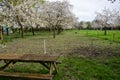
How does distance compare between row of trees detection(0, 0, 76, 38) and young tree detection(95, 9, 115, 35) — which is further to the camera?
young tree detection(95, 9, 115, 35)

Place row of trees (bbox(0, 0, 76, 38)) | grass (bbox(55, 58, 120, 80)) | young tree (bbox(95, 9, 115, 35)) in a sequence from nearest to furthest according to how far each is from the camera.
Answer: grass (bbox(55, 58, 120, 80)) < row of trees (bbox(0, 0, 76, 38)) < young tree (bbox(95, 9, 115, 35))

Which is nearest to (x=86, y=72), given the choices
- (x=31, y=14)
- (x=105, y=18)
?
(x=31, y=14)

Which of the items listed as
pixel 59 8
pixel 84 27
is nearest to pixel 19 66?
pixel 59 8

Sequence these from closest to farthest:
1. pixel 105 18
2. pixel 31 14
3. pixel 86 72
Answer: pixel 86 72 < pixel 31 14 < pixel 105 18

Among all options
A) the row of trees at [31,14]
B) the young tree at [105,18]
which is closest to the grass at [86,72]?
the row of trees at [31,14]

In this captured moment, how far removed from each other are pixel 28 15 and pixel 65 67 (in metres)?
21.5

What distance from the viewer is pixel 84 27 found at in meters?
129

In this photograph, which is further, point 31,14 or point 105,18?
point 105,18

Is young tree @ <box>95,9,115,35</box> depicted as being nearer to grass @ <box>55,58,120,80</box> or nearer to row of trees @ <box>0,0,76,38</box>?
row of trees @ <box>0,0,76,38</box>

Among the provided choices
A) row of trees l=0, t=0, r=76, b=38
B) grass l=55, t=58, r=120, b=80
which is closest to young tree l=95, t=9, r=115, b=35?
row of trees l=0, t=0, r=76, b=38

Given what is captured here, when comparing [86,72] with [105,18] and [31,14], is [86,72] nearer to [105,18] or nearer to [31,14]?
[31,14]

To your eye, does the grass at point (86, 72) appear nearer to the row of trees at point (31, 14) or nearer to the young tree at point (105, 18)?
the row of trees at point (31, 14)

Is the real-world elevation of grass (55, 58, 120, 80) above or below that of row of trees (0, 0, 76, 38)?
below

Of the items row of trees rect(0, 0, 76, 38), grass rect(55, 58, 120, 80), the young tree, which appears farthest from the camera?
the young tree
